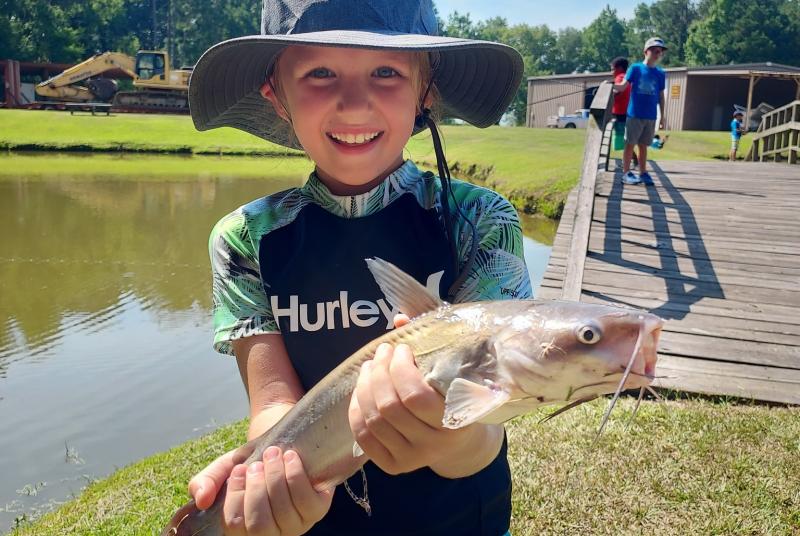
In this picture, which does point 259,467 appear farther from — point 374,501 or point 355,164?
point 355,164

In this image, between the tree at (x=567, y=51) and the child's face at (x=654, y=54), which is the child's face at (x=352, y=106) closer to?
the child's face at (x=654, y=54)

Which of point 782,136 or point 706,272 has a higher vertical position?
point 782,136

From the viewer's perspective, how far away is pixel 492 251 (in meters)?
1.86

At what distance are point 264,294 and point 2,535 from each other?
3.24 m

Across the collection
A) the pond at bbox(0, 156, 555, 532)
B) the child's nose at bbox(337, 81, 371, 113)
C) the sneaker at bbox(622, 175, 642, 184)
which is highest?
the child's nose at bbox(337, 81, 371, 113)

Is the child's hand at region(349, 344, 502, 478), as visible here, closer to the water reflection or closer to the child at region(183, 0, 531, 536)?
the child at region(183, 0, 531, 536)

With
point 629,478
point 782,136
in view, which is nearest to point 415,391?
point 629,478

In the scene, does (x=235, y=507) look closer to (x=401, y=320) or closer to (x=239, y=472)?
(x=239, y=472)

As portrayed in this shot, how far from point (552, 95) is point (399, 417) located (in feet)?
149

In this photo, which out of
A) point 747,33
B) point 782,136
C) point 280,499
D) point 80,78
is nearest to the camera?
point 280,499

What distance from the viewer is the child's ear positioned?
2.15 meters

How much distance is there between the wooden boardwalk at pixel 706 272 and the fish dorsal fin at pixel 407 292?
5.11 feet

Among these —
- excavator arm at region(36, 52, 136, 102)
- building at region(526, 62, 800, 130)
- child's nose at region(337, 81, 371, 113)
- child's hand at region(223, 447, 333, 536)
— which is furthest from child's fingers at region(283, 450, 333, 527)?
excavator arm at region(36, 52, 136, 102)

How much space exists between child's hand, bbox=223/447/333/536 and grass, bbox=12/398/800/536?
187 centimetres
